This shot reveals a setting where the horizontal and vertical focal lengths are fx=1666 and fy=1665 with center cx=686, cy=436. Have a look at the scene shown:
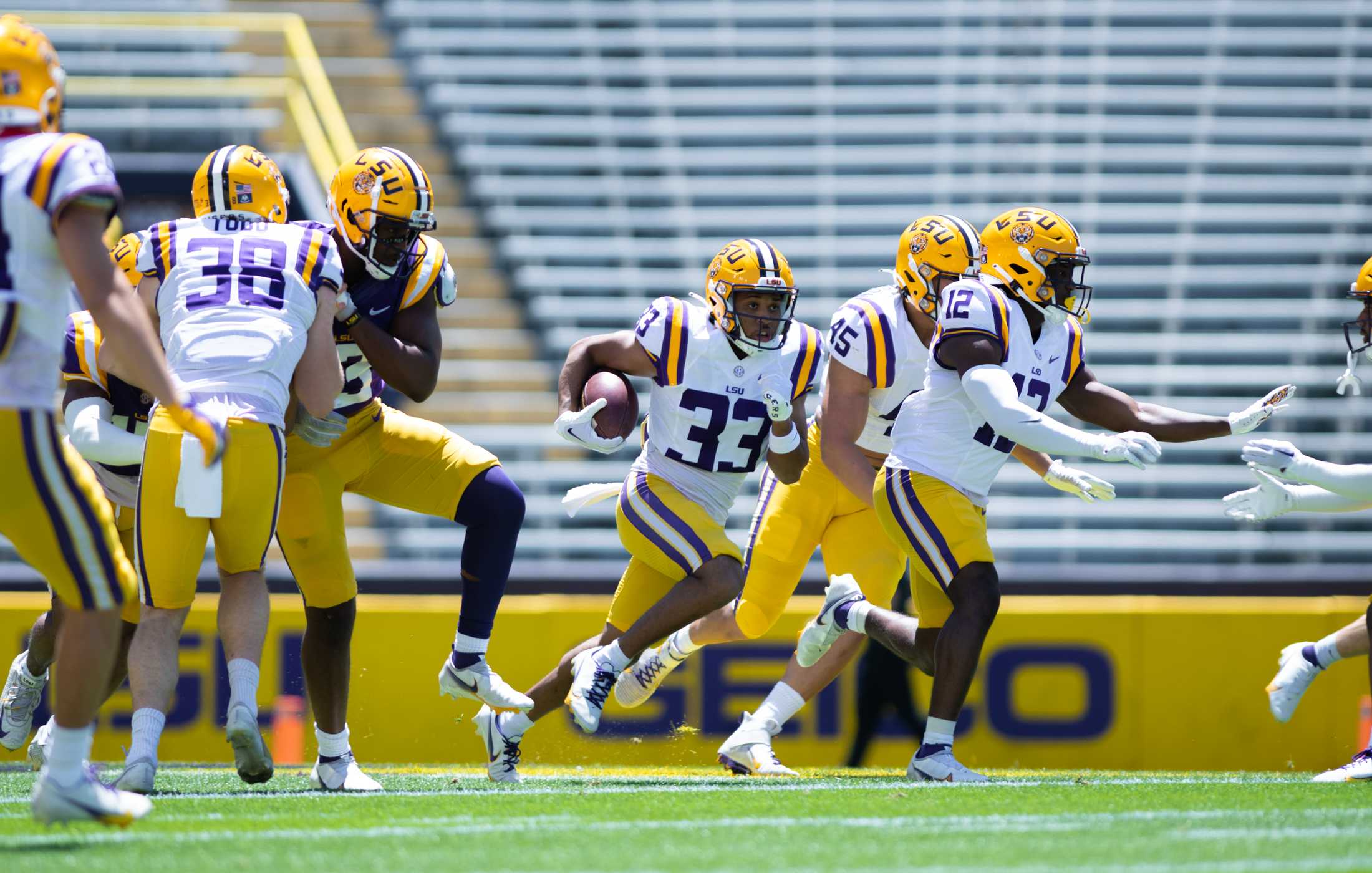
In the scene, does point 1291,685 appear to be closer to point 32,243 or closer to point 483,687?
point 483,687

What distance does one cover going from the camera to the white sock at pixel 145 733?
164 inches

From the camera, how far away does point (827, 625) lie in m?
5.30

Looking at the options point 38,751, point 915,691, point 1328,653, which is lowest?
point 915,691

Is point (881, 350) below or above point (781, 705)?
above

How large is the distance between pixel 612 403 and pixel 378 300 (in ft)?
2.63

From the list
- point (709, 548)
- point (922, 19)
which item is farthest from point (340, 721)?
point (922, 19)

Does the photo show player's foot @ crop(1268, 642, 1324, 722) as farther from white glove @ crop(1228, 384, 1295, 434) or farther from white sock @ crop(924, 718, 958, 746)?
white sock @ crop(924, 718, 958, 746)

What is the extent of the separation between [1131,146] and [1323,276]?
1582mm

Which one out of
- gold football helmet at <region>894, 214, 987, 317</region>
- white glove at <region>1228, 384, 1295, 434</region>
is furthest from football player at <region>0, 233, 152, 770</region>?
white glove at <region>1228, 384, 1295, 434</region>

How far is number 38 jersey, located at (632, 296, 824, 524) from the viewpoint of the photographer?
535 centimetres

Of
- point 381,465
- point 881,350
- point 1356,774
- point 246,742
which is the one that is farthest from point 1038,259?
point 246,742

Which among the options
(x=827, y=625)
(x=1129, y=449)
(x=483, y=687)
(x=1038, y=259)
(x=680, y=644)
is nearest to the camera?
(x=1129, y=449)

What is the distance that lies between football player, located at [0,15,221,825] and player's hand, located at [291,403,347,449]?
3.65ft

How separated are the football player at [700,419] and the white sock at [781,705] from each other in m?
0.61
